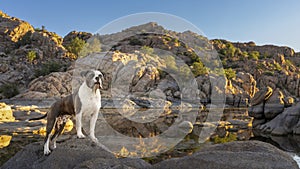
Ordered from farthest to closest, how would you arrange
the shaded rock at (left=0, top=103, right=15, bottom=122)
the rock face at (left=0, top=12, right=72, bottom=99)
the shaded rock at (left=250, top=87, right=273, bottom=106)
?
the rock face at (left=0, top=12, right=72, bottom=99) < the shaded rock at (left=250, top=87, right=273, bottom=106) < the shaded rock at (left=0, top=103, right=15, bottom=122)

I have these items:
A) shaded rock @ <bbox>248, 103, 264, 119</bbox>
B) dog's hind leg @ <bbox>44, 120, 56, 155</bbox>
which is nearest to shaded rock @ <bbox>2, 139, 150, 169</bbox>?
dog's hind leg @ <bbox>44, 120, 56, 155</bbox>

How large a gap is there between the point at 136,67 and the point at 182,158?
50987 millimetres

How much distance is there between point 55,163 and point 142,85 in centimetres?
4950

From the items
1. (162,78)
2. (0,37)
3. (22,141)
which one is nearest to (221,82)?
(162,78)

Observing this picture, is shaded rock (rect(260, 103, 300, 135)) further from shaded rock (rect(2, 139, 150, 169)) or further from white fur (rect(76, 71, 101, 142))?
white fur (rect(76, 71, 101, 142))

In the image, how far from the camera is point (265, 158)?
12.8 feet

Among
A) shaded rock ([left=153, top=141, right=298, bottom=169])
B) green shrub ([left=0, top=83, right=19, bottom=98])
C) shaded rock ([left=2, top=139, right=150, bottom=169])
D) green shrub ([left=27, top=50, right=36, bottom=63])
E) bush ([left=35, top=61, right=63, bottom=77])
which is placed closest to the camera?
shaded rock ([left=153, top=141, right=298, bottom=169])

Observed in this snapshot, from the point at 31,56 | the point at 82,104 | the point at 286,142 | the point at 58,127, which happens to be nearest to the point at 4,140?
the point at 58,127

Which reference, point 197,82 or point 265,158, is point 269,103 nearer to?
point 265,158

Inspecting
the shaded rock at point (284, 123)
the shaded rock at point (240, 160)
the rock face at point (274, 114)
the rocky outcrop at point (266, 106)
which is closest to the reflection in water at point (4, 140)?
the shaded rock at point (240, 160)

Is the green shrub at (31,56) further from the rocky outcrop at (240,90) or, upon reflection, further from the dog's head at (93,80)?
the dog's head at (93,80)

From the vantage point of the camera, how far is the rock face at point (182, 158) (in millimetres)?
3861

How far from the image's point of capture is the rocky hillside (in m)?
50.4

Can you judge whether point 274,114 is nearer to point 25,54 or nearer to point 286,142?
point 286,142
